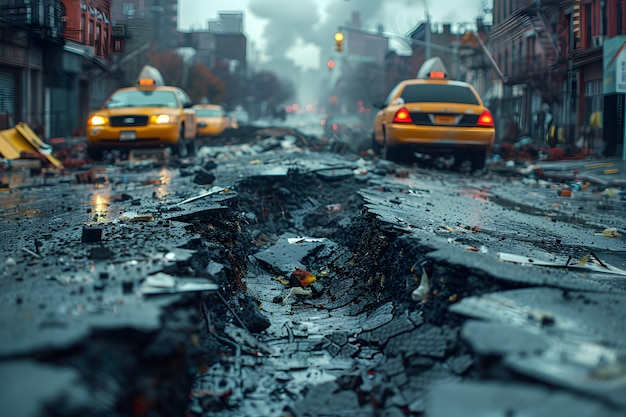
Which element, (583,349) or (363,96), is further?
(363,96)

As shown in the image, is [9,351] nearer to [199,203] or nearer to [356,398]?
[356,398]

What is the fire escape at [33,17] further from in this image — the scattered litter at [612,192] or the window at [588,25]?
the window at [588,25]

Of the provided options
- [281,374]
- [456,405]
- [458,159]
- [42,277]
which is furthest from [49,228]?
[458,159]

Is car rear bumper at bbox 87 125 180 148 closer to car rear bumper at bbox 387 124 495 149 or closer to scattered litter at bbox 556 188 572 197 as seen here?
car rear bumper at bbox 387 124 495 149

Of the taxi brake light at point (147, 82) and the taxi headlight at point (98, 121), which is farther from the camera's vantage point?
the taxi brake light at point (147, 82)

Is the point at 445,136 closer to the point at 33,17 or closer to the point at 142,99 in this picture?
the point at 142,99

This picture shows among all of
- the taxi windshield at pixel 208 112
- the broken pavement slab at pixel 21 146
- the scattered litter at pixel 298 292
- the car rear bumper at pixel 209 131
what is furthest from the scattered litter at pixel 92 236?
the taxi windshield at pixel 208 112
